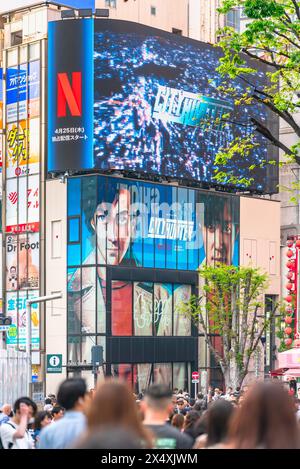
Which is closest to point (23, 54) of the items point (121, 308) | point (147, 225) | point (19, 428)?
point (147, 225)

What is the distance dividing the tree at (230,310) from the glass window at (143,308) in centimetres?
198

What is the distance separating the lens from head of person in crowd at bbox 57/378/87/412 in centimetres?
1105

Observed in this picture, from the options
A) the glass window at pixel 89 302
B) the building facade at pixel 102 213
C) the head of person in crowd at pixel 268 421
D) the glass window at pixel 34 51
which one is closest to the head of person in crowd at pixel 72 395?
the head of person in crowd at pixel 268 421

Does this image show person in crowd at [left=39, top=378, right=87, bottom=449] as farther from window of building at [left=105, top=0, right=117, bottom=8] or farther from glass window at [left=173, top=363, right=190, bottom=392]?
window of building at [left=105, top=0, right=117, bottom=8]

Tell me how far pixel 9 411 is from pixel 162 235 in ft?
205

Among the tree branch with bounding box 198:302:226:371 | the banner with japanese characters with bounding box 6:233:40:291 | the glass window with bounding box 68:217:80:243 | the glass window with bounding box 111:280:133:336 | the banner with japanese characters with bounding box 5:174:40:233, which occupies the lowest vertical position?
the tree branch with bounding box 198:302:226:371

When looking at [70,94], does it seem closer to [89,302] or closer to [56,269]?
[56,269]

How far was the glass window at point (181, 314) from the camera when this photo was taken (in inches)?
3253

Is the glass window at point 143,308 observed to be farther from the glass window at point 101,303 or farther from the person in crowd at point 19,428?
the person in crowd at point 19,428

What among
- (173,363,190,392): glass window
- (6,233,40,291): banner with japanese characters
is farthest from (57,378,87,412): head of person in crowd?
(173,363,190,392): glass window

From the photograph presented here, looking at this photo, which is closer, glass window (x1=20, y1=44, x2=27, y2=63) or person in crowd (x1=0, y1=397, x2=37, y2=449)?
person in crowd (x1=0, y1=397, x2=37, y2=449)

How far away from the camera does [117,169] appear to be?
256 feet

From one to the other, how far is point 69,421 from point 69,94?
69138 millimetres

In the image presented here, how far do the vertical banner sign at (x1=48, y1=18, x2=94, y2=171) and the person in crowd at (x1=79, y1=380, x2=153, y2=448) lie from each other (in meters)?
70.1
